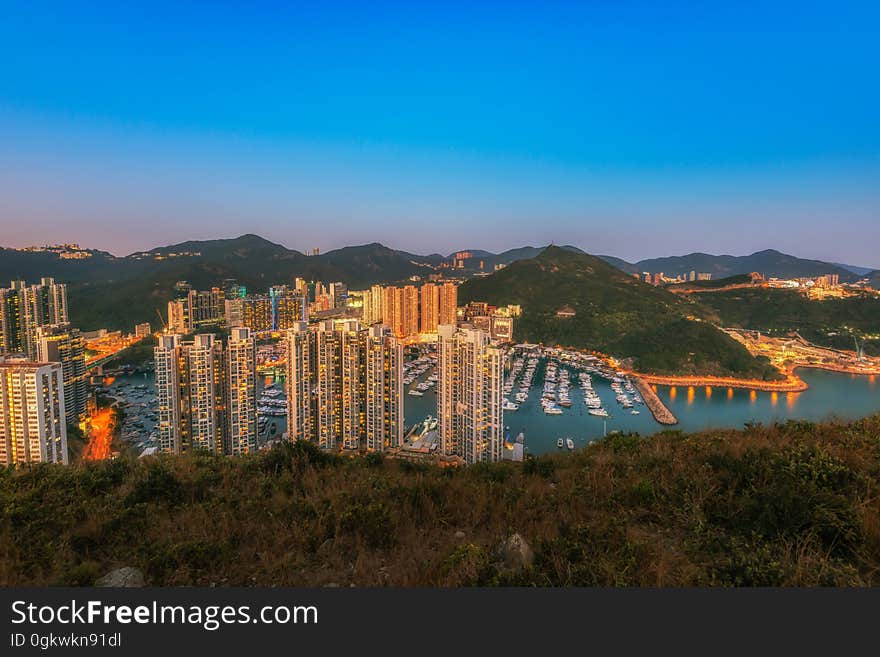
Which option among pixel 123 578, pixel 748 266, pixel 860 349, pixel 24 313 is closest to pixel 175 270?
pixel 24 313

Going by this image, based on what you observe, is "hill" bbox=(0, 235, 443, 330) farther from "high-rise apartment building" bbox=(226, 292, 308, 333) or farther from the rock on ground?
the rock on ground

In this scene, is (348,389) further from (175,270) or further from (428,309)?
(175,270)

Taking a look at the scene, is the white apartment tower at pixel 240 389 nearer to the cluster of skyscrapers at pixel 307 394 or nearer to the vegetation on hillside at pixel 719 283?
the cluster of skyscrapers at pixel 307 394

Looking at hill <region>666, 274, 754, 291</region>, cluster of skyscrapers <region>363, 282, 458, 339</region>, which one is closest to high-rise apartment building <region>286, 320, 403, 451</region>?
cluster of skyscrapers <region>363, 282, 458, 339</region>

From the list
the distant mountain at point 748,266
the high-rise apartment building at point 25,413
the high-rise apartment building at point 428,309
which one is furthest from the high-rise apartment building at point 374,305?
the distant mountain at point 748,266

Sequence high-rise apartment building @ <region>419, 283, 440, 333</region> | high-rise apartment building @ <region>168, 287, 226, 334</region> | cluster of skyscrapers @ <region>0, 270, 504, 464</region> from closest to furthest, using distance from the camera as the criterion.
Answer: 1. cluster of skyscrapers @ <region>0, 270, 504, 464</region>
2. high-rise apartment building @ <region>168, 287, 226, 334</region>
3. high-rise apartment building @ <region>419, 283, 440, 333</region>

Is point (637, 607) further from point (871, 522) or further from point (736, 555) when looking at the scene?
point (871, 522)

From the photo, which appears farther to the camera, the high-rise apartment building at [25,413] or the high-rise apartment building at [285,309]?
the high-rise apartment building at [285,309]
